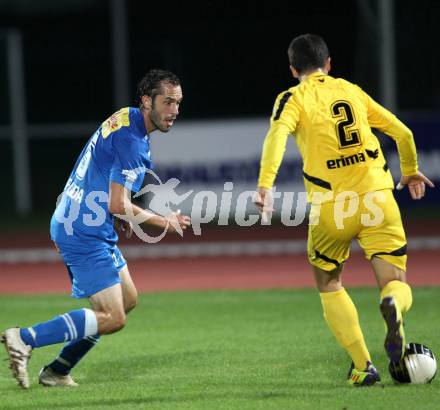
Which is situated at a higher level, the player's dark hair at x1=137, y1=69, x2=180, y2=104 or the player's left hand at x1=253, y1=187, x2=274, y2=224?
the player's dark hair at x1=137, y1=69, x2=180, y2=104

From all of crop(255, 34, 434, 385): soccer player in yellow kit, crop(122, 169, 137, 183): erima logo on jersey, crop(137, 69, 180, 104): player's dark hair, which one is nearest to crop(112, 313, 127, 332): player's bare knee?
crop(122, 169, 137, 183): erima logo on jersey

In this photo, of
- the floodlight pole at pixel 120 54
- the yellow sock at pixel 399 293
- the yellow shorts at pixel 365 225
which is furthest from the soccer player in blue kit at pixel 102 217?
the floodlight pole at pixel 120 54

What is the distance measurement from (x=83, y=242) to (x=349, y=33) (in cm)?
2209

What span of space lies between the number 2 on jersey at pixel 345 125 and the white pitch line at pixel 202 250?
355 inches

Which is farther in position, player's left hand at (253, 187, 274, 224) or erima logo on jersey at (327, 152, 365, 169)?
erima logo on jersey at (327, 152, 365, 169)

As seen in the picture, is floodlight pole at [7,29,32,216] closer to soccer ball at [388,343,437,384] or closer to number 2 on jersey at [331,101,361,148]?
number 2 on jersey at [331,101,361,148]

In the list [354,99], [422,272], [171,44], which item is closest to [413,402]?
[354,99]

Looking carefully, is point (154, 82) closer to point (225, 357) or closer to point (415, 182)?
point (415, 182)

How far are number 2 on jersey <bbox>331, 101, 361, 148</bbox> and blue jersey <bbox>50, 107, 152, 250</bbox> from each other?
1266mm

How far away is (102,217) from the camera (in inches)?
275

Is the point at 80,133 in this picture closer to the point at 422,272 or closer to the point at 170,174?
the point at 170,174

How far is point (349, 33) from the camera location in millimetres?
28031

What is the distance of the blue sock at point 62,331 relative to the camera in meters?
6.80

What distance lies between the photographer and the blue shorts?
6898 mm
